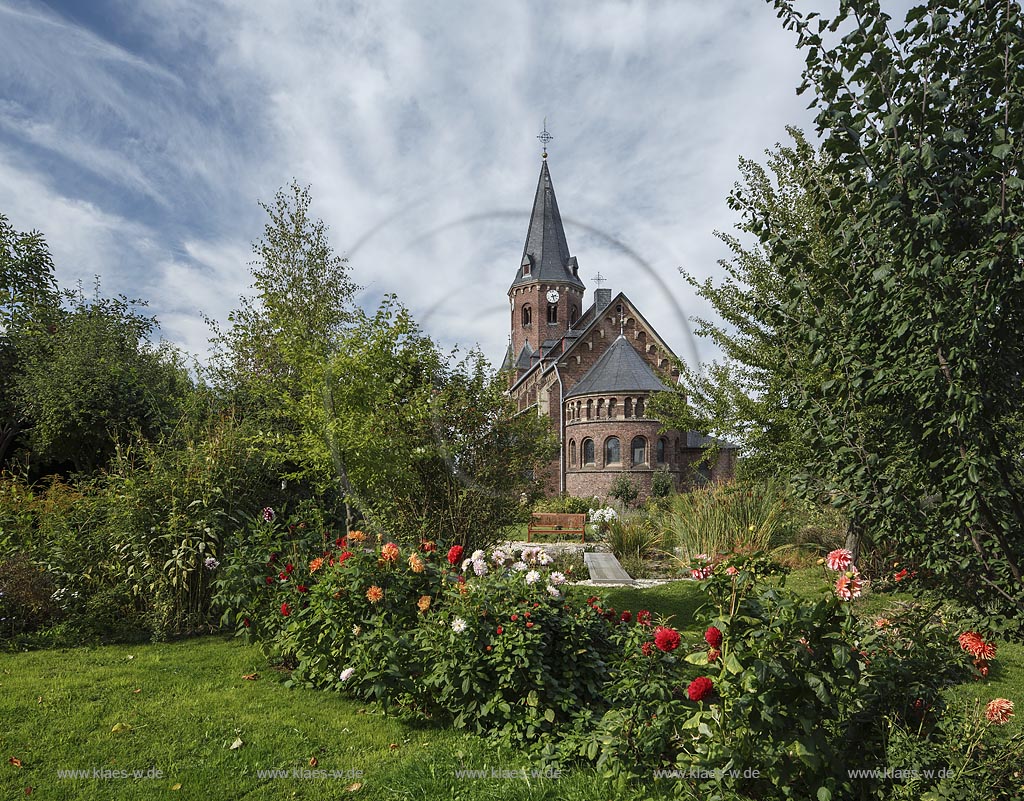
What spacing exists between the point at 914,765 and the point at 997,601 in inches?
30.9

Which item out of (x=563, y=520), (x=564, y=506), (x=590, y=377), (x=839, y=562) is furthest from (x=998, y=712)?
(x=590, y=377)

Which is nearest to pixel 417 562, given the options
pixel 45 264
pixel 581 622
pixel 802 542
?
pixel 581 622

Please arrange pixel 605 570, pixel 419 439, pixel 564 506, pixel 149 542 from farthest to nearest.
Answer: pixel 564 506 < pixel 605 570 < pixel 419 439 < pixel 149 542

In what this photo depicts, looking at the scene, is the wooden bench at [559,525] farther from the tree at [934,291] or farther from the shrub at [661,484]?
the shrub at [661,484]

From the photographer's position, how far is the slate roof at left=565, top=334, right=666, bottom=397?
33844 millimetres


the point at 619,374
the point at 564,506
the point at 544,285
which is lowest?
the point at 564,506

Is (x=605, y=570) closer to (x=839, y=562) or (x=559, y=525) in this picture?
(x=559, y=525)

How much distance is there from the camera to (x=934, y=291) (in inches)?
96.8

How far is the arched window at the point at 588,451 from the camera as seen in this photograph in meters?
34.7

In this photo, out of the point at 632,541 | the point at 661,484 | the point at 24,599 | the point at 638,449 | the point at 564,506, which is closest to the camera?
the point at 24,599

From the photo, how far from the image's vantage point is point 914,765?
2484mm

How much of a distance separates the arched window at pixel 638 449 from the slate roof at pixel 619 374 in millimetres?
2733

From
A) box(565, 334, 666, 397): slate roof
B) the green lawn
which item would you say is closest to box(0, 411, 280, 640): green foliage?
the green lawn

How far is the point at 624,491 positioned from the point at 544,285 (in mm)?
21332
